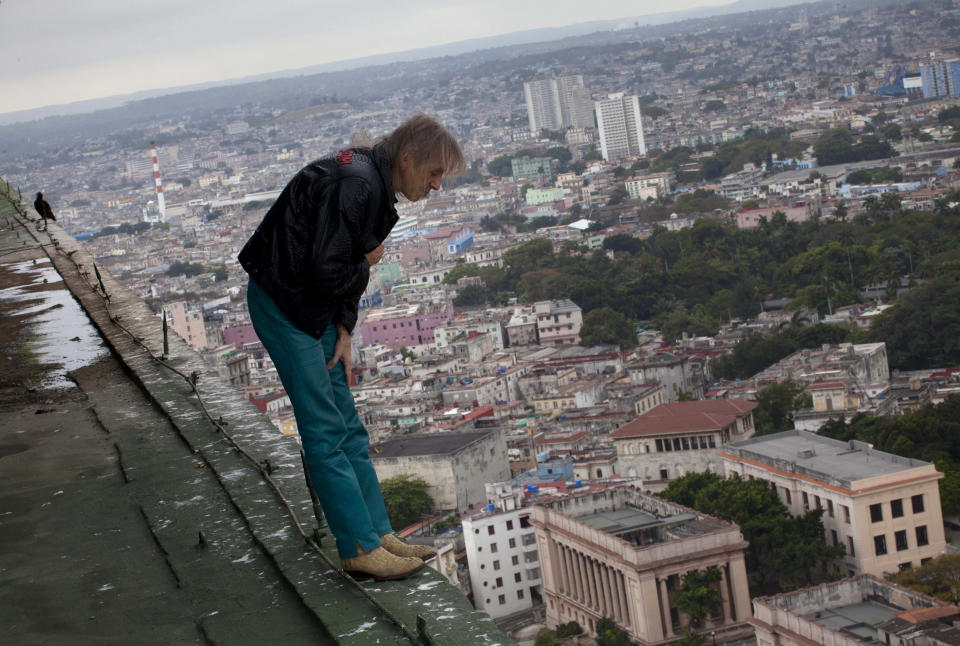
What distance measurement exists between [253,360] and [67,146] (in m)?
74.9

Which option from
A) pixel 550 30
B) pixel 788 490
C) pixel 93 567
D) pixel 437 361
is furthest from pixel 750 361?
pixel 550 30

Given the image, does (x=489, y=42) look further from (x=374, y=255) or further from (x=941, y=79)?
(x=374, y=255)

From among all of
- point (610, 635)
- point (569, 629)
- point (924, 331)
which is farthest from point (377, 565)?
point (924, 331)

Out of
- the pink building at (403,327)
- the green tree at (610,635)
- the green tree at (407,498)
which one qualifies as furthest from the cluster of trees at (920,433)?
the pink building at (403,327)

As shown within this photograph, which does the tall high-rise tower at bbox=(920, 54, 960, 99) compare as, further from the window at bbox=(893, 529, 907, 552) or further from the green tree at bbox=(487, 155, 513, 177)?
the window at bbox=(893, 529, 907, 552)

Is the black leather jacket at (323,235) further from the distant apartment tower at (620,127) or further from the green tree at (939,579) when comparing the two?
A: the distant apartment tower at (620,127)

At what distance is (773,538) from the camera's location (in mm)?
11320

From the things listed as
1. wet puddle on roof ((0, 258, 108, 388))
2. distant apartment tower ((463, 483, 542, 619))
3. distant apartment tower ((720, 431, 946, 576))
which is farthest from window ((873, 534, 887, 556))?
wet puddle on roof ((0, 258, 108, 388))

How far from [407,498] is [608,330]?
981 centimetres

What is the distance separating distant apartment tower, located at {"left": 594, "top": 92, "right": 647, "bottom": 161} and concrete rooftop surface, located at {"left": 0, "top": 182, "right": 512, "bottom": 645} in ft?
193

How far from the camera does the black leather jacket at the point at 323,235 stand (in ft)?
5.53

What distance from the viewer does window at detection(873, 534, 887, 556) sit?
1123cm

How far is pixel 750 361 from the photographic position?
2028 centimetres

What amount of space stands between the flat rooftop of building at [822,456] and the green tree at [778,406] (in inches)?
72.7
